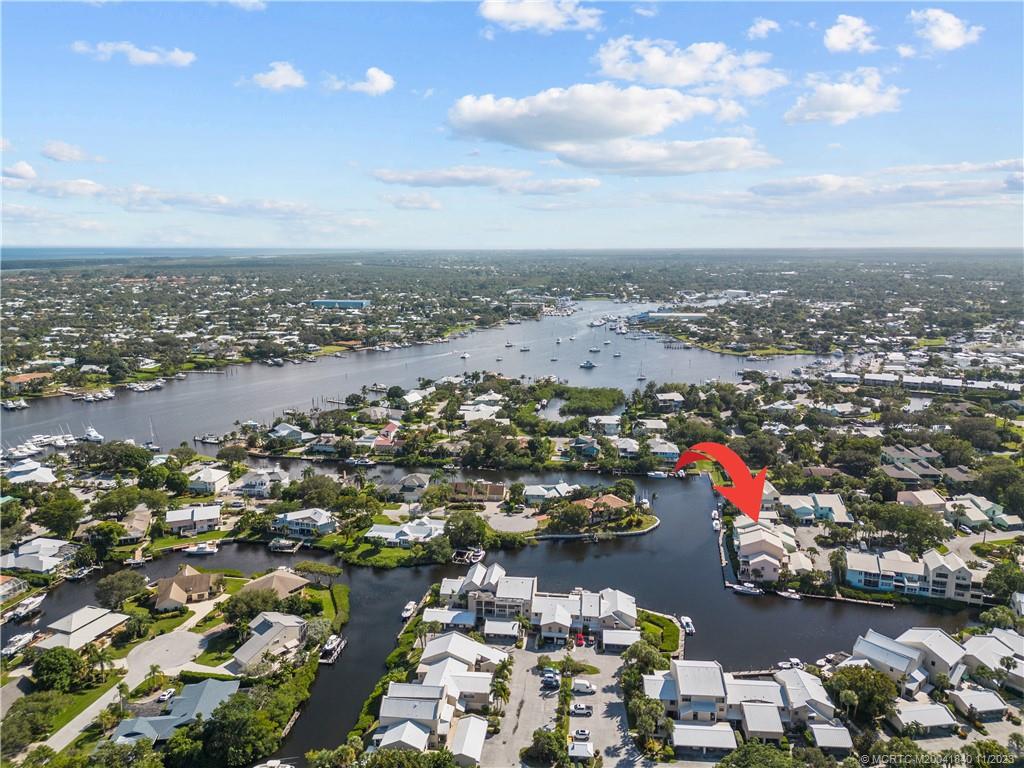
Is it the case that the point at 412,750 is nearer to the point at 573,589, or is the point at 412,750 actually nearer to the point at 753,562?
the point at 573,589

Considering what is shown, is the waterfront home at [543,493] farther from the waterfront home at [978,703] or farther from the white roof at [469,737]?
the waterfront home at [978,703]

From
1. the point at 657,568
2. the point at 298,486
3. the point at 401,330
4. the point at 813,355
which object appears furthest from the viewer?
the point at 401,330

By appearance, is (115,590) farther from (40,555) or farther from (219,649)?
(40,555)

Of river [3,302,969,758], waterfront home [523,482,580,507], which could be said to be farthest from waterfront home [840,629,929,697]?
waterfront home [523,482,580,507]

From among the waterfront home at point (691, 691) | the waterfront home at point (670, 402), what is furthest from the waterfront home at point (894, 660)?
the waterfront home at point (670, 402)

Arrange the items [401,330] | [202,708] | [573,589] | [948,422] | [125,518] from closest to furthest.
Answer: [202,708], [573,589], [125,518], [948,422], [401,330]

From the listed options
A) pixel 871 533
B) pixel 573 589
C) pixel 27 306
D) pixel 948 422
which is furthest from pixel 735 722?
pixel 27 306

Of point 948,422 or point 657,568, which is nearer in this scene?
point 657,568
